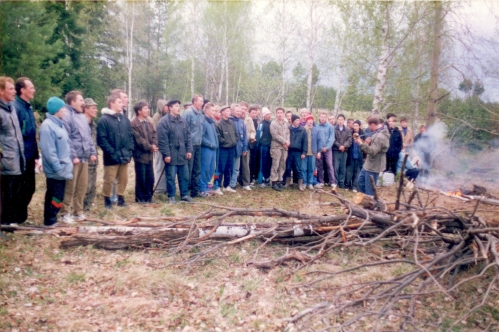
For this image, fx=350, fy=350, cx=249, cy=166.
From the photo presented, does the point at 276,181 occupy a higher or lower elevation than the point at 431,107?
lower

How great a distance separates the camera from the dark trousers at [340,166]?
9172 mm

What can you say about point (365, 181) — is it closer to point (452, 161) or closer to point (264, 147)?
point (264, 147)

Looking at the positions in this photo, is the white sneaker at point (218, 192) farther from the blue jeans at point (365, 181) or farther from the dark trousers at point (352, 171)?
the dark trousers at point (352, 171)

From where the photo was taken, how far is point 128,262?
13.3ft

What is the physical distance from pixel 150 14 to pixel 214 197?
24.2 m

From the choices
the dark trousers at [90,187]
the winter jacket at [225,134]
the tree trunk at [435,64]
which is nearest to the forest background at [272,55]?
the tree trunk at [435,64]

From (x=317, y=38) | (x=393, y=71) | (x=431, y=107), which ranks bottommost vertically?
(x=431, y=107)

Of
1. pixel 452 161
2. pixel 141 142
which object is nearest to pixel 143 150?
pixel 141 142

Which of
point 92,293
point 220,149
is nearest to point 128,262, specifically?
point 92,293

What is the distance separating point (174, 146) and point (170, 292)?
3.69 metres

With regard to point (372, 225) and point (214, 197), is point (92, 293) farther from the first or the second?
point (214, 197)

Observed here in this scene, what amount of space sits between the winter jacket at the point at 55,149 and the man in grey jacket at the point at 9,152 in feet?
0.88

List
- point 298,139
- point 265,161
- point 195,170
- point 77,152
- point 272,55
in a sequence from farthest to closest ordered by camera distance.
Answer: point 272,55
point 265,161
point 298,139
point 195,170
point 77,152

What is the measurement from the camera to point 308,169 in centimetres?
898
